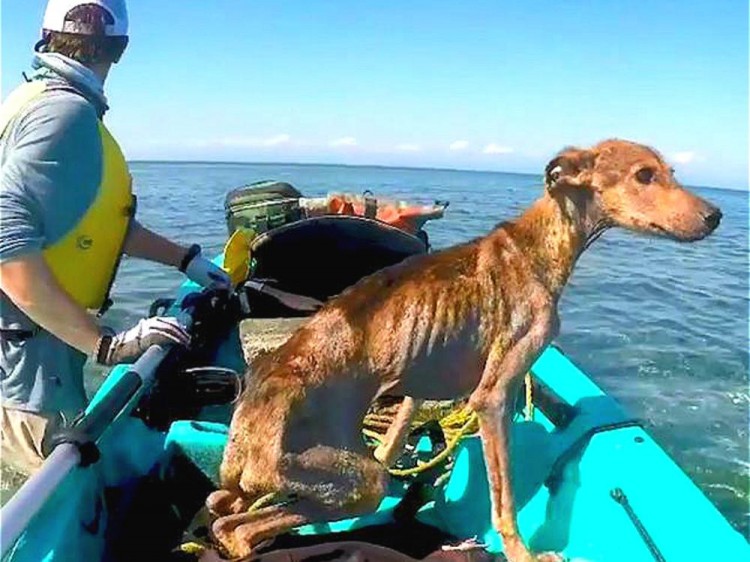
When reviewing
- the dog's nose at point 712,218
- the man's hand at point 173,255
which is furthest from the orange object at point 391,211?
the dog's nose at point 712,218

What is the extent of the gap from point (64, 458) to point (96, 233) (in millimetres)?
1397

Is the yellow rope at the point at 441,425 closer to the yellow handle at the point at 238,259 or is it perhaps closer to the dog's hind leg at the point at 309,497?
the dog's hind leg at the point at 309,497

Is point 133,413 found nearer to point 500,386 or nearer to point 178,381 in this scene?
point 178,381

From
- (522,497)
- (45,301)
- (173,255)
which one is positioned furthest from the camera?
(173,255)

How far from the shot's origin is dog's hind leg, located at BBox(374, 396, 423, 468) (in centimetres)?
471

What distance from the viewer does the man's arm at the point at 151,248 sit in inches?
215

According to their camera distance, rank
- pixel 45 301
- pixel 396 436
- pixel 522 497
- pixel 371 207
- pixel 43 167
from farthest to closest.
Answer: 1. pixel 371 207
2. pixel 396 436
3. pixel 522 497
4. pixel 45 301
5. pixel 43 167

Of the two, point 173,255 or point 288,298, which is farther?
point 288,298

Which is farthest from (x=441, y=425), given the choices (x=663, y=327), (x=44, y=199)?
(x=663, y=327)

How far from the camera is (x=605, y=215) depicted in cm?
430

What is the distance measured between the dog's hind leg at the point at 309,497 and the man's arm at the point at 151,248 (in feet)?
7.17

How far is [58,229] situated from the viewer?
3.94 metres

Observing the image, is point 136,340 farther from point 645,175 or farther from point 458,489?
point 645,175

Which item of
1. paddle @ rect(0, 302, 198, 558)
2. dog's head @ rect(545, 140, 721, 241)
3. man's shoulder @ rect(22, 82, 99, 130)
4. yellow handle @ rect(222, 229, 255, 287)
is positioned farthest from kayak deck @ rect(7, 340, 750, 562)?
yellow handle @ rect(222, 229, 255, 287)
